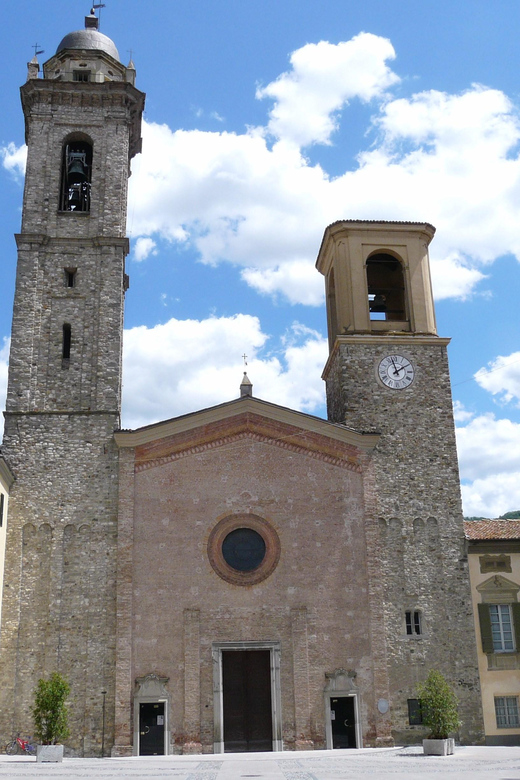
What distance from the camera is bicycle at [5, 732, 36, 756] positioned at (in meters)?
19.6

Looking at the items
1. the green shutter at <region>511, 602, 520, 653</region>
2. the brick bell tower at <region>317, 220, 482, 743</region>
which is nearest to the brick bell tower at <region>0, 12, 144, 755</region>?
the brick bell tower at <region>317, 220, 482, 743</region>

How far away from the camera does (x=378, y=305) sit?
2714 cm

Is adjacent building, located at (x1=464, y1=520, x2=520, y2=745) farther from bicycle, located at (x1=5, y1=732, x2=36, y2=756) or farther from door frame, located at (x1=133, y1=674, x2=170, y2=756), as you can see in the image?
bicycle, located at (x1=5, y1=732, x2=36, y2=756)

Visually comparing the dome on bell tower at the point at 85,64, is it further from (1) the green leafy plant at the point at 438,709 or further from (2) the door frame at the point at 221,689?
(1) the green leafy plant at the point at 438,709

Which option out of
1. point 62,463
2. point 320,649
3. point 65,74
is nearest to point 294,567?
point 320,649

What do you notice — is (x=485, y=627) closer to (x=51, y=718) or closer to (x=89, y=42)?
(x=51, y=718)

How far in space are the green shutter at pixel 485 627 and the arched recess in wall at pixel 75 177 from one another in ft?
57.9

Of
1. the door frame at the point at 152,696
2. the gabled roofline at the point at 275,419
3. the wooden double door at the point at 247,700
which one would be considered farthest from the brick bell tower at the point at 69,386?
the wooden double door at the point at 247,700

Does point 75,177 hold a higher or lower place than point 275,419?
higher

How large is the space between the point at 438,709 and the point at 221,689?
5595 mm

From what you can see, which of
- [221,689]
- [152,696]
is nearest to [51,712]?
[152,696]

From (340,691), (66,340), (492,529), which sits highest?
(66,340)

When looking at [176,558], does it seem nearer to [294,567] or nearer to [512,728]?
[294,567]

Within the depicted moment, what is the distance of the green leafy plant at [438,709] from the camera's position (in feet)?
62.3
